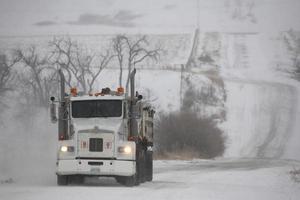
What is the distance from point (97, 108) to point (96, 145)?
1389mm

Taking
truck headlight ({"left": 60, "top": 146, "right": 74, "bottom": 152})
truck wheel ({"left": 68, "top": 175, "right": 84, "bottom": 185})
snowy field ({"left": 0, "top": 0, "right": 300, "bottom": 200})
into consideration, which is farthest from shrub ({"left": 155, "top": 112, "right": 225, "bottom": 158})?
truck headlight ({"left": 60, "top": 146, "right": 74, "bottom": 152})

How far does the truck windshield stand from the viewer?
23078 mm

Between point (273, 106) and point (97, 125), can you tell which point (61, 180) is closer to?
point (97, 125)

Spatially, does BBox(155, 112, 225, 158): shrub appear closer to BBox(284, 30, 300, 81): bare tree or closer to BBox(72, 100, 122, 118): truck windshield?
BBox(72, 100, 122, 118): truck windshield

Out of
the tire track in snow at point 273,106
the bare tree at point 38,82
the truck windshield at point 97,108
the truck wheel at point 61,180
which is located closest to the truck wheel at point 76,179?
the truck wheel at point 61,180

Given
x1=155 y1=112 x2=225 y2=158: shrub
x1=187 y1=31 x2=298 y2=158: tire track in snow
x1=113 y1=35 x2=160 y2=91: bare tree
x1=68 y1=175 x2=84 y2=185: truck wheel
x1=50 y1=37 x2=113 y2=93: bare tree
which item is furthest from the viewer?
x1=113 y1=35 x2=160 y2=91: bare tree

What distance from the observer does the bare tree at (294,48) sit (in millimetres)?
89431

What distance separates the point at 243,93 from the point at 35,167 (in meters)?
51.7

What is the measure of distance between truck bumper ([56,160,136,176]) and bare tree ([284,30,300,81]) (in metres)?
66.5

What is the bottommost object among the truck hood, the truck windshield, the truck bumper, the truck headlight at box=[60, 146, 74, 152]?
the truck bumper

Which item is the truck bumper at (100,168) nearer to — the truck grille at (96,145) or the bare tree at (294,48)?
the truck grille at (96,145)

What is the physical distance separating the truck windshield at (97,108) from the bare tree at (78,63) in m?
42.4

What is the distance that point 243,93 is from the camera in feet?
263

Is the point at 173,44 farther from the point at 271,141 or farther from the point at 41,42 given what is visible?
the point at 271,141
